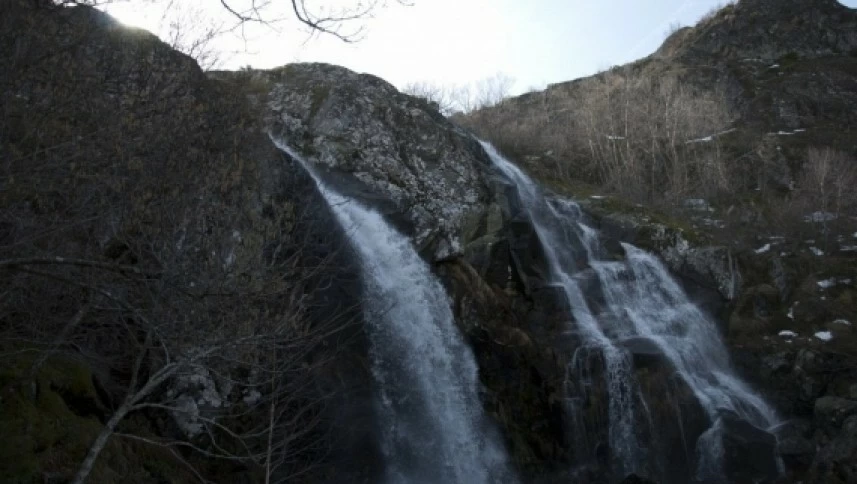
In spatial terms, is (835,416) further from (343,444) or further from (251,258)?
(251,258)

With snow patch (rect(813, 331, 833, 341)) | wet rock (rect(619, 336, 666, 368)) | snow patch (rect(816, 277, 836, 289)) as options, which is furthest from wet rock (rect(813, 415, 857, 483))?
snow patch (rect(816, 277, 836, 289))

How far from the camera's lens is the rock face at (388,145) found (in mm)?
Result: 20062

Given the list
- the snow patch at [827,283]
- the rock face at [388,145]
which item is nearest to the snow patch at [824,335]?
the snow patch at [827,283]

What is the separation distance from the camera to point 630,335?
1942 centimetres

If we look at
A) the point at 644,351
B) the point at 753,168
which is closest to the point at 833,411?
the point at 644,351

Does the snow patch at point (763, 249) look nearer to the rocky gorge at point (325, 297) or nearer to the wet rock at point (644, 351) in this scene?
the rocky gorge at point (325, 297)

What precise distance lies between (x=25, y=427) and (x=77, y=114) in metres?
4.30

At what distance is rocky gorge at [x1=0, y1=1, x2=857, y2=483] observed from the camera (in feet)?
20.8

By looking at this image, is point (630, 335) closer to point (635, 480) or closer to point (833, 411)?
point (833, 411)

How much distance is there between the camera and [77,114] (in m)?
6.65

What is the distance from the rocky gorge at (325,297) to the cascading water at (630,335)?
86 millimetres

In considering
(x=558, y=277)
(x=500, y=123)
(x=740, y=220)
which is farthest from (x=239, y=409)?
(x=500, y=123)

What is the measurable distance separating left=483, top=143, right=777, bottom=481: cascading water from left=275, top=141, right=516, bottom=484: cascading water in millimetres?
3190

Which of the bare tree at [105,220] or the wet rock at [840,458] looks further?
the wet rock at [840,458]
